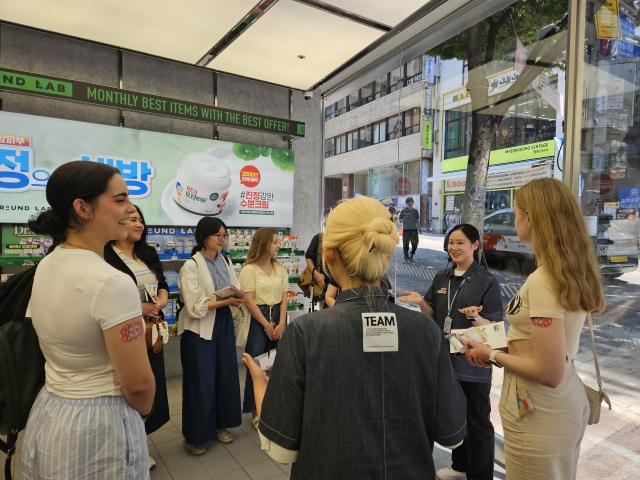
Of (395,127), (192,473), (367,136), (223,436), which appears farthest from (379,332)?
(367,136)

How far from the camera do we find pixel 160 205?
13.3ft

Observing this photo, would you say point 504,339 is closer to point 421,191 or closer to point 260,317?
point 260,317

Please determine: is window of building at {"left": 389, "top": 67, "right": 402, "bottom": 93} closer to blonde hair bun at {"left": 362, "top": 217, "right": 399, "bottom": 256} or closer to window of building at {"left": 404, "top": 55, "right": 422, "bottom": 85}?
window of building at {"left": 404, "top": 55, "right": 422, "bottom": 85}

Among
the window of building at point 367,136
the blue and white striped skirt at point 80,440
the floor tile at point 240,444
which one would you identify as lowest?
the floor tile at point 240,444

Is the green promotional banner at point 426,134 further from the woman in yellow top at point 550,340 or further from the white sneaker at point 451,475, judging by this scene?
the white sneaker at point 451,475

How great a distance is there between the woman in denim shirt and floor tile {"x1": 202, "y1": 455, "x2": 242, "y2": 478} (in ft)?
6.44

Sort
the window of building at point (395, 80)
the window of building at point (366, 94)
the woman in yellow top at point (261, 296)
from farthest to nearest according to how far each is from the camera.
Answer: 1. the window of building at point (366, 94)
2. the window of building at point (395, 80)
3. the woman in yellow top at point (261, 296)

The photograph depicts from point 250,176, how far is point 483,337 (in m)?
3.43

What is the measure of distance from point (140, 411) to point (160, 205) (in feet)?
9.97

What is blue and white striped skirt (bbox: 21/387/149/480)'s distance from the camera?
120 cm

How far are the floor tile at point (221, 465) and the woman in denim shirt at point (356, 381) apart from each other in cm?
196

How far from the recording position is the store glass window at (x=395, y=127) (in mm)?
4574

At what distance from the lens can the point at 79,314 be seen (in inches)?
45.4

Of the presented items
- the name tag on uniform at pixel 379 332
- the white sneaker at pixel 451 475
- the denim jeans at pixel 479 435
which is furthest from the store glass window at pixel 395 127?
the name tag on uniform at pixel 379 332
